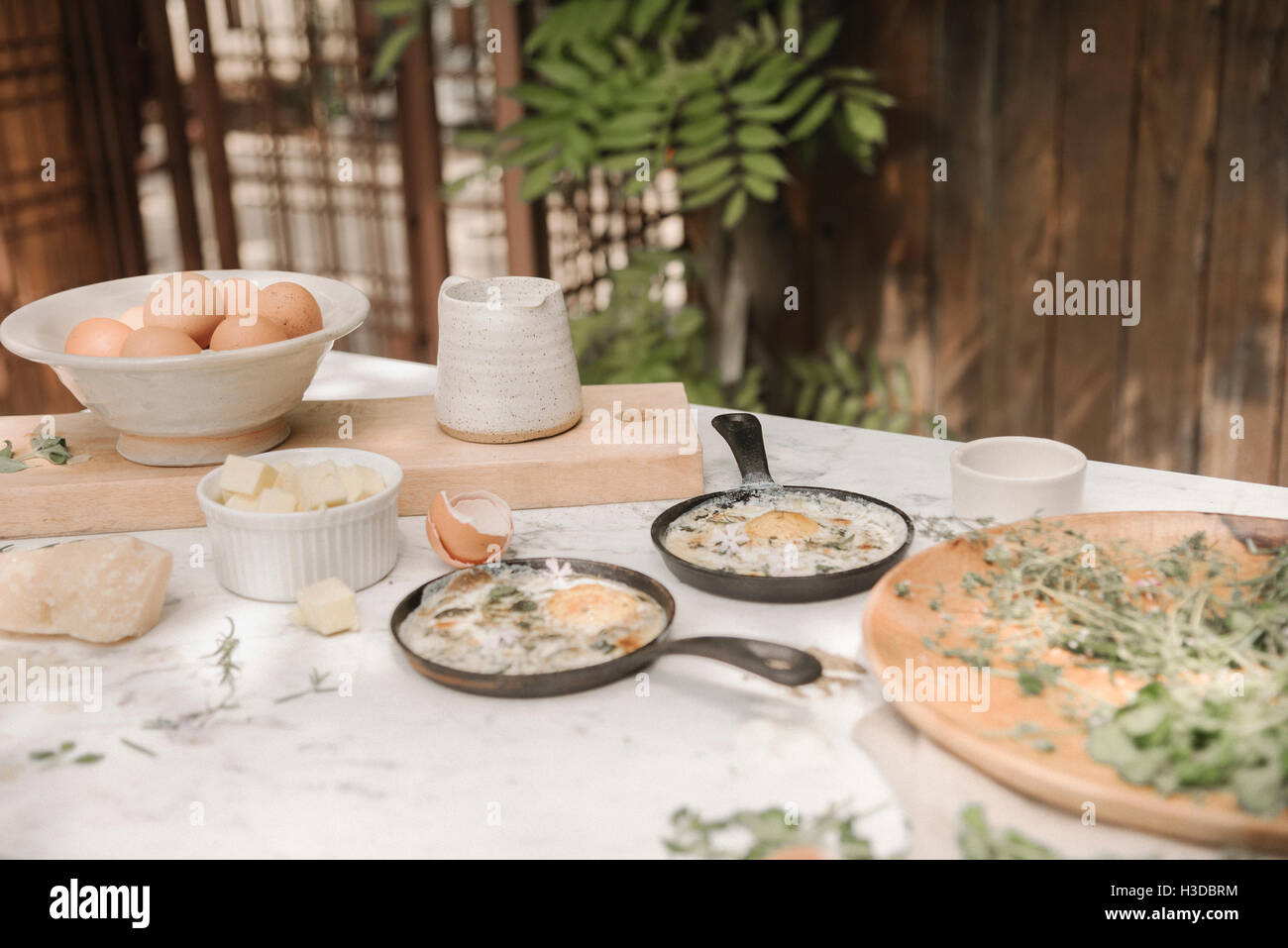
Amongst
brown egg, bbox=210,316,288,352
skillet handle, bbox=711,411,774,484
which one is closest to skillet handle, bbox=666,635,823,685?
skillet handle, bbox=711,411,774,484

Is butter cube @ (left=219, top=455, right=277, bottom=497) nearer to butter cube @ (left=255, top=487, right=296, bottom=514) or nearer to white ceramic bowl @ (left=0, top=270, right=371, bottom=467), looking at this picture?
butter cube @ (left=255, top=487, right=296, bottom=514)

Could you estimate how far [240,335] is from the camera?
1.47 meters

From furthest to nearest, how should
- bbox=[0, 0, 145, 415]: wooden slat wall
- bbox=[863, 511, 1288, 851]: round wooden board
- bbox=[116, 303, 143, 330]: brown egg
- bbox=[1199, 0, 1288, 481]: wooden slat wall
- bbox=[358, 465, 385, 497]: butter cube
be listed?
bbox=[0, 0, 145, 415]: wooden slat wall → bbox=[1199, 0, 1288, 481]: wooden slat wall → bbox=[116, 303, 143, 330]: brown egg → bbox=[358, 465, 385, 497]: butter cube → bbox=[863, 511, 1288, 851]: round wooden board

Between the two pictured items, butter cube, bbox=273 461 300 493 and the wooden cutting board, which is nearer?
butter cube, bbox=273 461 300 493

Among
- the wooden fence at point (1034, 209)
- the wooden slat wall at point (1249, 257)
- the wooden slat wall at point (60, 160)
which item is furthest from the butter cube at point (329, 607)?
the wooden slat wall at point (60, 160)

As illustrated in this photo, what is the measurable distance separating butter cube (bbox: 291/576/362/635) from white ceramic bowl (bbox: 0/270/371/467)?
1.11 ft

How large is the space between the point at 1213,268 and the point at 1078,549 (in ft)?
5.74

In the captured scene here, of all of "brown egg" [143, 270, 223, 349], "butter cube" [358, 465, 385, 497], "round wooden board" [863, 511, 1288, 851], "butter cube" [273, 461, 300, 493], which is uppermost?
"brown egg" [143, 270, 223, 349]

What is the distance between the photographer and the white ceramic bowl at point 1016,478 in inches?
54.9

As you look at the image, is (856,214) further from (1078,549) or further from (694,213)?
(1078,549)

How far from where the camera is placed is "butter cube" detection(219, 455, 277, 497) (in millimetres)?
1298

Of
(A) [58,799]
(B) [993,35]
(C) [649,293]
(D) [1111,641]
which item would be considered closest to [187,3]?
(C) [649,293]

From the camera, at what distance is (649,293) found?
3133mm

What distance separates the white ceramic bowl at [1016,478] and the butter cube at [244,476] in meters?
0.79
